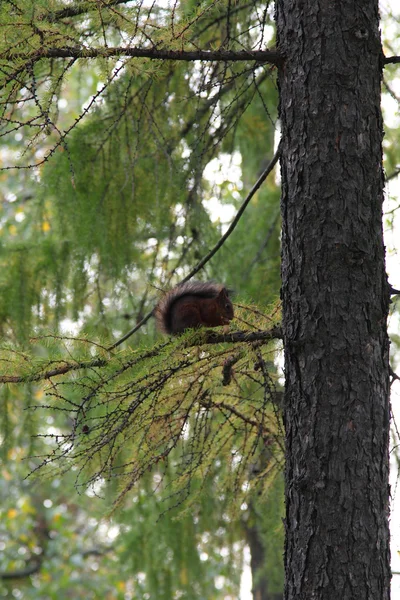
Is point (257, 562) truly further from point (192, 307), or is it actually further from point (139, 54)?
point (139, 54)

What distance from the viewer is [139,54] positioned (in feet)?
7.52

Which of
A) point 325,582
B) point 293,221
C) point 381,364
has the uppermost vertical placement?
→ point 293,221

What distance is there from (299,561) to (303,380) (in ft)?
1.48

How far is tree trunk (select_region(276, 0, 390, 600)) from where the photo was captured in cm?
210

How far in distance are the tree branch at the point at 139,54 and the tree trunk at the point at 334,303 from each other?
0.09 meters

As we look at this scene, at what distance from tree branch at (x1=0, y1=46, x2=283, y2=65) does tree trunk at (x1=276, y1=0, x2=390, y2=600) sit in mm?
86

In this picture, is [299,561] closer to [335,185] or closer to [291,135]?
[335,185]

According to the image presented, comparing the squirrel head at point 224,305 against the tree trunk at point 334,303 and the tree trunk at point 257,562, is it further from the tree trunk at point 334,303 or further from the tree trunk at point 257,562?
the tree trunk at point 257,562

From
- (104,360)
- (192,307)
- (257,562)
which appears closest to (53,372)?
(104,360)

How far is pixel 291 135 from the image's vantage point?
7.83 ft

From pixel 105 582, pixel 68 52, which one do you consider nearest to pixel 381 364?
pixel 68 52

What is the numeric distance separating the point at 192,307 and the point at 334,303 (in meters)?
0.83

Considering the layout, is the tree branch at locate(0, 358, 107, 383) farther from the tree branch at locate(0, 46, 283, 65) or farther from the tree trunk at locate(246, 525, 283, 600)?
the tree trunk at locate(246, 525, 283, 600)

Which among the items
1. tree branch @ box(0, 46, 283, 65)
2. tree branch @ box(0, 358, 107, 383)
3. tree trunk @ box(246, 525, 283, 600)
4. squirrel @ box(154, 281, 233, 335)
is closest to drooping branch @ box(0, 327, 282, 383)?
tree branch @ box(0, 358, 107, 383)
